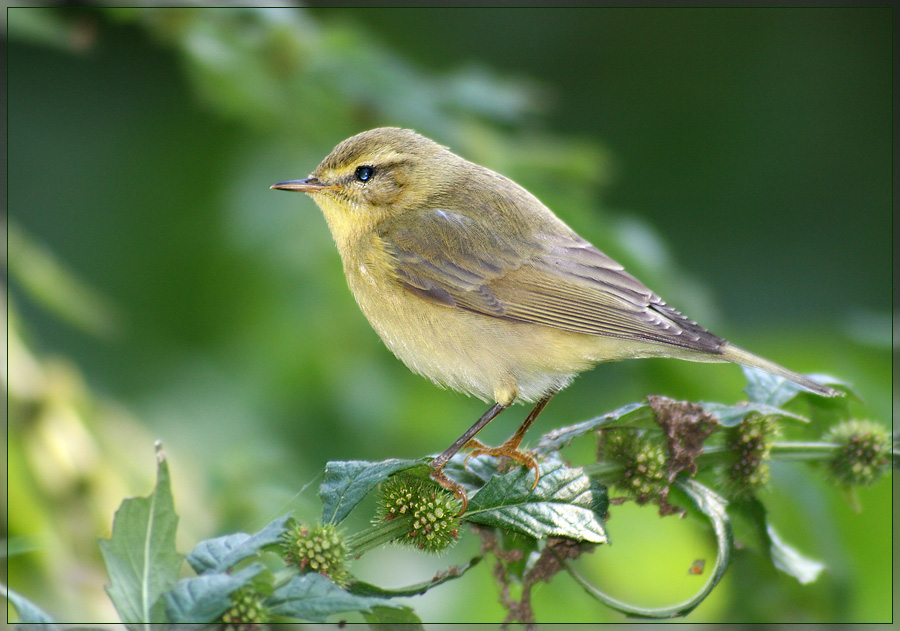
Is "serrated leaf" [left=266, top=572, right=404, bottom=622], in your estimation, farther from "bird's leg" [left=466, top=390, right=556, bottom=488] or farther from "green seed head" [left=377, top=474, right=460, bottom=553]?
"bird's leg" [left=466, top=390, right=556, bottom=488]

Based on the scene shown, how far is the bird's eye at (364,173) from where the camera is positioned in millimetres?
4070

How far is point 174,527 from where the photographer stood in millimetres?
1931

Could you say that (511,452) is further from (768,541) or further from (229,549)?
(229,549)

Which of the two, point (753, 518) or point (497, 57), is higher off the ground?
point (497, 57)

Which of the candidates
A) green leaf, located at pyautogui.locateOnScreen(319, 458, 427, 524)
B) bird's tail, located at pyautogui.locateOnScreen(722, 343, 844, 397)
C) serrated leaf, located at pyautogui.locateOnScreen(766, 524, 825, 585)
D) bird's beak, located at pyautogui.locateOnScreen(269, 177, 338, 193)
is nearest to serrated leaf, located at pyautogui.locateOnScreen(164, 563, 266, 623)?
green leaf, located at pyautogui.locateOnScreen(319, 458, 427, 524)

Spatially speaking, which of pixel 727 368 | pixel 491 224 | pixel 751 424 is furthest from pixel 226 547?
pixel 727 368

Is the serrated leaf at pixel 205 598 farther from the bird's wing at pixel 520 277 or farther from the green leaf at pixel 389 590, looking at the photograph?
the bird's wing at pixel 520 277

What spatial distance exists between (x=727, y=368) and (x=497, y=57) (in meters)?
3.82

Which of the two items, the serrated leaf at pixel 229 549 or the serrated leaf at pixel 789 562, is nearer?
the serrated leaf at pixel 229 549

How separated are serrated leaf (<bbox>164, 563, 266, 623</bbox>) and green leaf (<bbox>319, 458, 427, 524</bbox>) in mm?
355

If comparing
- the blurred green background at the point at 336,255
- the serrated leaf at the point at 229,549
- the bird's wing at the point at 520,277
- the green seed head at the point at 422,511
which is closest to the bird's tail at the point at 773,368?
the bird's wing at the point at 520,277

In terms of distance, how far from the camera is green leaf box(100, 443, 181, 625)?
1905 mm

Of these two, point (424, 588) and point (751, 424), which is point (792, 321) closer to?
point (751, 424)

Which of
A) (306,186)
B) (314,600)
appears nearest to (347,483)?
(314,600)
